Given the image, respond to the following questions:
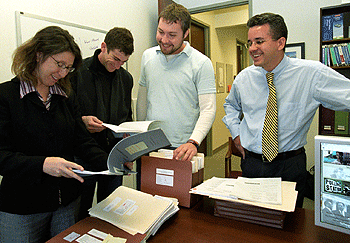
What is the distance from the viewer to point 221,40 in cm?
597

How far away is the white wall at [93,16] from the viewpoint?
1.99 m

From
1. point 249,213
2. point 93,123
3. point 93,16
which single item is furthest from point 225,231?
point 93,16

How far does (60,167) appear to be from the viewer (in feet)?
3.33

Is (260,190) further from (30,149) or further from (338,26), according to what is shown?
(338,26)

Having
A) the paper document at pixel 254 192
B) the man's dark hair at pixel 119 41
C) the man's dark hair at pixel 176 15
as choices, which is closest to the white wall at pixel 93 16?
the man's dark hair at pixel 119 41

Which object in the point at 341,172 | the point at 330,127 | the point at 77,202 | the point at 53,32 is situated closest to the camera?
the point at 341,172

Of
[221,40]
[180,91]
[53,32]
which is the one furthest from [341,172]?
[221,40]

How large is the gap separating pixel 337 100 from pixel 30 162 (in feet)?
5.21

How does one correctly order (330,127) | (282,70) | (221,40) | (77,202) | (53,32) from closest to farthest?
(53,32)
(77,202)
(282,70)
(330,127)
(221,40)

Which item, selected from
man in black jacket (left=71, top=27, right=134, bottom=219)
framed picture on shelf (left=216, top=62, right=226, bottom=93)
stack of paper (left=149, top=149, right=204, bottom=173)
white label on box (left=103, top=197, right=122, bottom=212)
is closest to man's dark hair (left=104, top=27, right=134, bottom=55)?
man in black jacket (left=71, top=27, right=134, bottom=219)

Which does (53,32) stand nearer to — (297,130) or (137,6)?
(297,130)

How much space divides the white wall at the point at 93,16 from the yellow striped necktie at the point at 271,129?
6.16 feet

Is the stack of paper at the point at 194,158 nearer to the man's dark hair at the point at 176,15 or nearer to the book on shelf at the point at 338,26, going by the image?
the man's dark hair at the point at 176,15

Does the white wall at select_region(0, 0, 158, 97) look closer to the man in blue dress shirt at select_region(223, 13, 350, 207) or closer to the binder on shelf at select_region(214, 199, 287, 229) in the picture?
the man in blue dress shirt at select_region(223, 13, 350, 207)
